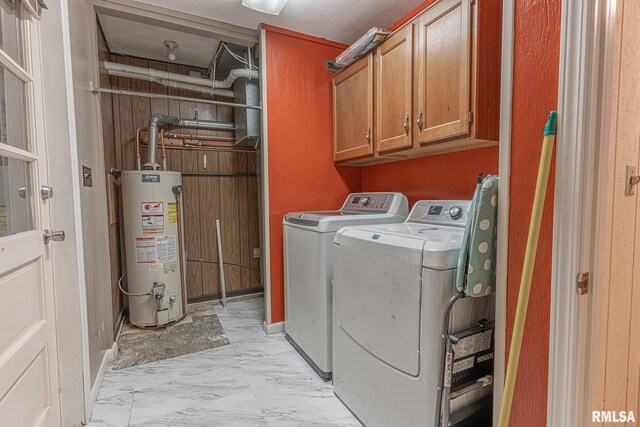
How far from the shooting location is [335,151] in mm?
2479

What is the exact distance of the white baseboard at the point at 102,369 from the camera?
5.17 ft

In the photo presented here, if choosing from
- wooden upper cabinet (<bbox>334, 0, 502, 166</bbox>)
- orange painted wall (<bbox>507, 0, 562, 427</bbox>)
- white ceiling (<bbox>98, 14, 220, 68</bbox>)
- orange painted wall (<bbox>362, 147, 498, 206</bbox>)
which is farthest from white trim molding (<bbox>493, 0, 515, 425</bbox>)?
white ceiling (<bbox>98, 14, 220, 68</bbox>)

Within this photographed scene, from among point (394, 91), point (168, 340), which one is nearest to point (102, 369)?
point (168, 340)

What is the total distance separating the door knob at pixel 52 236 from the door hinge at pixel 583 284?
6.14 feet

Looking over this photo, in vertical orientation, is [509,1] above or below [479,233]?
above

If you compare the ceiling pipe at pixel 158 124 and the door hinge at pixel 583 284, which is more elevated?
the ceiling pipe at pixel 158 124

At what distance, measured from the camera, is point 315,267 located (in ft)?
5.93

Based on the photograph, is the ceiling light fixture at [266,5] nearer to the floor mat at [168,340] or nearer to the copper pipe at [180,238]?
the copper pipe at [180,238]

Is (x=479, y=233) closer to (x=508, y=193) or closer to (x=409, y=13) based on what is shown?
(x=508, y=193)

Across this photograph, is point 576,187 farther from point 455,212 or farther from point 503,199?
point 455,212

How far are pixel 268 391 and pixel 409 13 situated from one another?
2.63m

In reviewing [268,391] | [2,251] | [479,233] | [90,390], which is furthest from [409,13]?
[90,390]

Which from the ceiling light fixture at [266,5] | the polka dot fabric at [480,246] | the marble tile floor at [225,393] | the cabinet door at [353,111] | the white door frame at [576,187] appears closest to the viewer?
the white door frame at [576,187]

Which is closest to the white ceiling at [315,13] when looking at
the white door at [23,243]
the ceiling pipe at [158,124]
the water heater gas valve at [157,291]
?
the ceiling pipe at [158,124]
